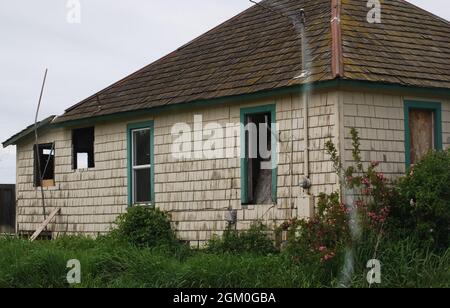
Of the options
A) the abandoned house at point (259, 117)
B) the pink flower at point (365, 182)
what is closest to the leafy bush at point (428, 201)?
the pink flower at point (365, 182)

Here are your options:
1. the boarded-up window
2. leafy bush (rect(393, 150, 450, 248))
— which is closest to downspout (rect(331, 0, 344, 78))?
the boarded-up window

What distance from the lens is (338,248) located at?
12.5m

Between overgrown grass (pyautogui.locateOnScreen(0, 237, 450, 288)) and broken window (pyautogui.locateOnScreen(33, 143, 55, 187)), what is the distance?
6.62 m

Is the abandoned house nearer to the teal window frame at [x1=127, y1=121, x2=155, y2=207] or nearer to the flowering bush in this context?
the teal window frame at [x1=127, y1=121, x2=155, y2=207]

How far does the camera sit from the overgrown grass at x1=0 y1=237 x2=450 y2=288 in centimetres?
1201

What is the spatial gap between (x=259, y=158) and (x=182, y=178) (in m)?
1.96

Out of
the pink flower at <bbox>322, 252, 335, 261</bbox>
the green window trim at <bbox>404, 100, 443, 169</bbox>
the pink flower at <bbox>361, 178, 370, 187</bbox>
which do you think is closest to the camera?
the pink flower at <bbox>322, 252, 335, 261</bbox>

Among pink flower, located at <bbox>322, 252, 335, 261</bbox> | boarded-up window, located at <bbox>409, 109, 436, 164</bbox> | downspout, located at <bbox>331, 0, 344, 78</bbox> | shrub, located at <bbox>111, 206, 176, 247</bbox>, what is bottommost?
pink flower, located at <bbox>322, 252, 335, 261</bbox>

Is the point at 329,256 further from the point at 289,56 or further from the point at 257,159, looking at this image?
the point at 289,56

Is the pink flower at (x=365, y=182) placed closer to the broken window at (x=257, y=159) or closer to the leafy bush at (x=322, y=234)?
the leafy bush at (x=322, y=234)

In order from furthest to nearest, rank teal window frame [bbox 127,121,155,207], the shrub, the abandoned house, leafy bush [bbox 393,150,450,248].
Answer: teal window frame [bbox 127,121,155,207] < the shrub < the abandoned house < leafy bush [bbox 393,150,450,248]

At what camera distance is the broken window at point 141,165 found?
59.1 feet

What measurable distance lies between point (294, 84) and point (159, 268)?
12.4ft

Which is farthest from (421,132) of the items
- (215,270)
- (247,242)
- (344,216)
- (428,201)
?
(215,270)
